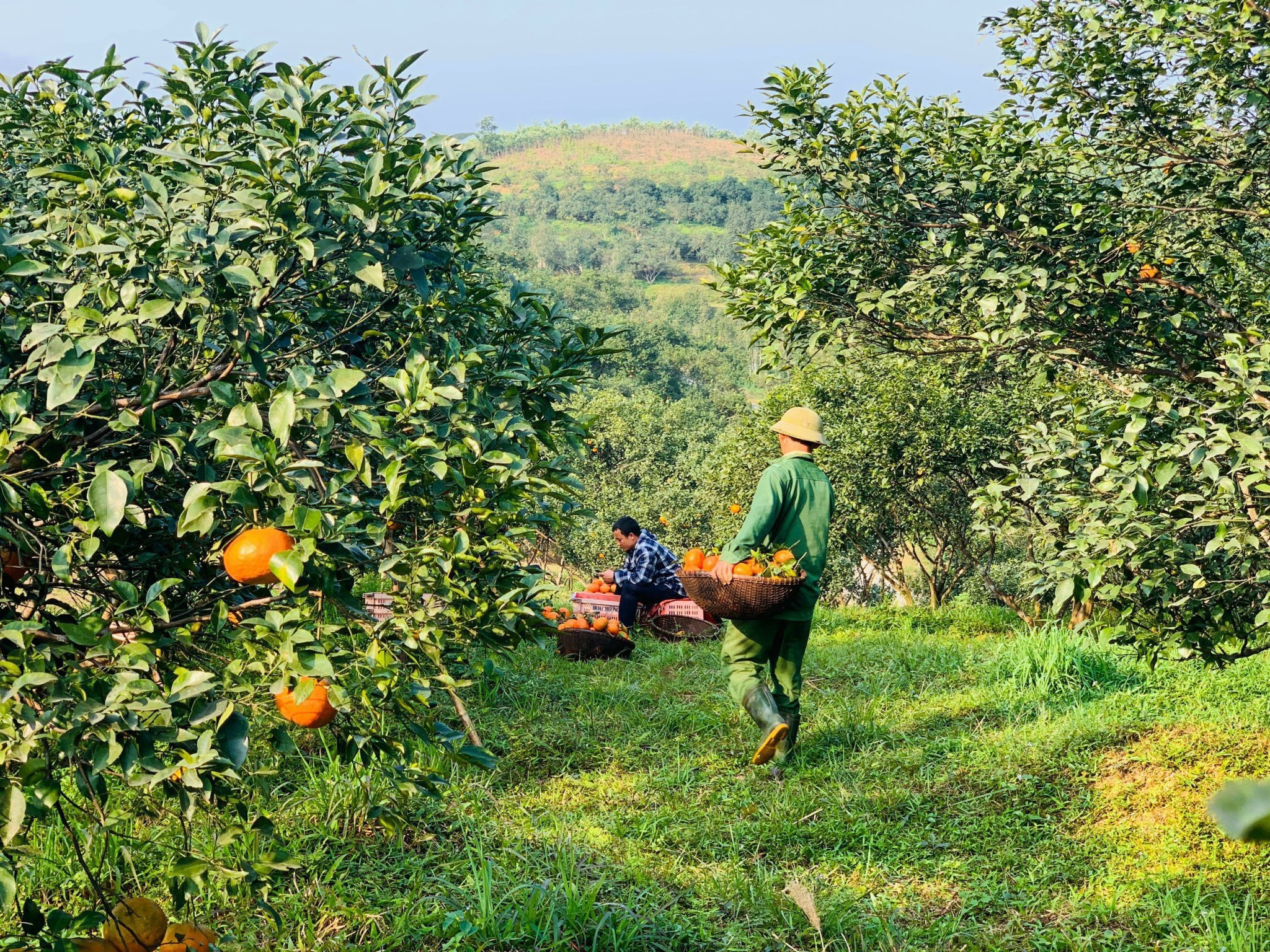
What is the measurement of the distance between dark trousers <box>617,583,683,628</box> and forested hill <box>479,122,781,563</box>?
1218mm

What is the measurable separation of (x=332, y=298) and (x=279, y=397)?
3.73ft

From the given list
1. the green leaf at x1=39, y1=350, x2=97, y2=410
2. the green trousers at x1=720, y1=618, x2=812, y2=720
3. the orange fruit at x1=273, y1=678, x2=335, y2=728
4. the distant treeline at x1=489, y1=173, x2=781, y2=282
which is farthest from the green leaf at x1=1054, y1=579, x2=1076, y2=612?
the distant treeline at x1=489, y1=173, x2=781, y2=282

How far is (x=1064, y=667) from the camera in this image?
6.17 metres

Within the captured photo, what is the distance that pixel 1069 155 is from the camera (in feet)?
15.3

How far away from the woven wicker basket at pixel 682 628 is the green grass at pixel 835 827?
1814 mm

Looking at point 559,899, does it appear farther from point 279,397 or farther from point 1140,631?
point 1140,631

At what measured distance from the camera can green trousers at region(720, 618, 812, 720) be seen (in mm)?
5355

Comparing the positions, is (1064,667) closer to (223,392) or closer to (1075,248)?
(1075,248)

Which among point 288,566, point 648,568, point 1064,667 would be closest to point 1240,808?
point 288,566

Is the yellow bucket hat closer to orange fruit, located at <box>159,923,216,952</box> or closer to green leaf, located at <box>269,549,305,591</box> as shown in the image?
orange fruit, located at <box>159,923,216,952</box>

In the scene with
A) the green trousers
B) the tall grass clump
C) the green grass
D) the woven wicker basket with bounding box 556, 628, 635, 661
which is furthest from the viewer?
the woven wicker basket with bounding box 556, 628, 635, 661

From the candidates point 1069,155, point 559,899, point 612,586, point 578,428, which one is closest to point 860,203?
point 1069,155

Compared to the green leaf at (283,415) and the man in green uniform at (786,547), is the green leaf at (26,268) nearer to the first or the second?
the green leaf at (283,415)

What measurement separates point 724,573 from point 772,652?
2.22 ft
